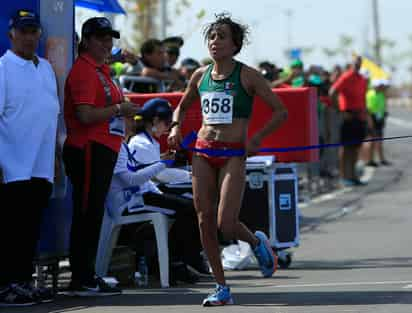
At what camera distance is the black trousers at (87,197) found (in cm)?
1012

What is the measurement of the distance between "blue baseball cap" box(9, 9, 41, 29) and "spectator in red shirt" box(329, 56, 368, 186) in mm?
13807

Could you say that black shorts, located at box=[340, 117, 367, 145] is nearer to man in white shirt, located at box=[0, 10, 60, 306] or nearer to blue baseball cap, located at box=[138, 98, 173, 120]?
blue baseball cap, located at box=[138, 98, 173, 120]

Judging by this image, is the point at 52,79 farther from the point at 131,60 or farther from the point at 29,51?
the point at 131,60

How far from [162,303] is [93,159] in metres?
1.21

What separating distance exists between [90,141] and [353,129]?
44.4ft

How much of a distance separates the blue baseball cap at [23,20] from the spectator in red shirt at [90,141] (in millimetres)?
623

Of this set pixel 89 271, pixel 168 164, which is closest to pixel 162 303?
pixel 89 271

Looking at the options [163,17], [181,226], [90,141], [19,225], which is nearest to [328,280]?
[181,226]

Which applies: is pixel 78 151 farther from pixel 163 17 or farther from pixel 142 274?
pixel 163 17

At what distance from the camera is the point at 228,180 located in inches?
368

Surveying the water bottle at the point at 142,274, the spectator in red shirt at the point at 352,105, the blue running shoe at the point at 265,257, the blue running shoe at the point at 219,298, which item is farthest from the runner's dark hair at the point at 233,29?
the spectator in red shirt at the point at 352,105

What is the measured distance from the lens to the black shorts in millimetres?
23219

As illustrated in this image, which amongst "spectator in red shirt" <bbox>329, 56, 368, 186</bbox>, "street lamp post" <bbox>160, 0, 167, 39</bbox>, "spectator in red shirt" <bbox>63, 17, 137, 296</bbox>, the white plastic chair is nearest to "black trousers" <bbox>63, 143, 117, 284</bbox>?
"spectator in red shirt" <bbox>63, 17, 137, 296</bbox>

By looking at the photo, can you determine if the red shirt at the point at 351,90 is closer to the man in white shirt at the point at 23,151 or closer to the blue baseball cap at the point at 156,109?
the blue baseball cap at the point at 156,109
